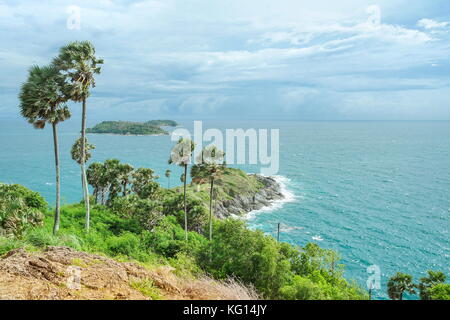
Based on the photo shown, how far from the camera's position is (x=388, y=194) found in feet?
234

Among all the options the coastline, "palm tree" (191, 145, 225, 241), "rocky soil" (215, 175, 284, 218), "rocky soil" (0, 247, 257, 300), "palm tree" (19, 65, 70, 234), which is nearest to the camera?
"rocky soil" (0, 247, 257, 300)

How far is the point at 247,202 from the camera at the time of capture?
224 ft

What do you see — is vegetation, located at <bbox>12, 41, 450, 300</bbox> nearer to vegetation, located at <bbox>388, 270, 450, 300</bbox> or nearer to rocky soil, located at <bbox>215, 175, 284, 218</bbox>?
vegetation, located at <bbox>388, 270, 450, 300</bbox>

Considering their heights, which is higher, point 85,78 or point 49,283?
point 85,78

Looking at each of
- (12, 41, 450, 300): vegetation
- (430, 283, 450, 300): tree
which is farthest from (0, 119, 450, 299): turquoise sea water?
(12, 41, 450, 300): vegetation

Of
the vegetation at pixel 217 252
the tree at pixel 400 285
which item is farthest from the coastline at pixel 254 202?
the vegetation at pixel 217 252

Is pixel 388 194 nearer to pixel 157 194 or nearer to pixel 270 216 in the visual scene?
pixel 270 216

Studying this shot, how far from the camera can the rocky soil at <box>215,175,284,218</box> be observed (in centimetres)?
6318

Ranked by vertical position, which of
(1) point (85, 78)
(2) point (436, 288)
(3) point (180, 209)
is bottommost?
(2) point (436, 288)

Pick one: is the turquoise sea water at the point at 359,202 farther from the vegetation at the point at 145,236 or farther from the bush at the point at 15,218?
the bush at the point at 15,218

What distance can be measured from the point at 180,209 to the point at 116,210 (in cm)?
883

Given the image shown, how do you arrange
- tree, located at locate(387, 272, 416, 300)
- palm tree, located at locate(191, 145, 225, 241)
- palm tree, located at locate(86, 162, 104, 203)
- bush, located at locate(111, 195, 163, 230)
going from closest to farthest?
tree, located at locate(387, 272, 416, 300), bush, located at locate(111, 195, 163, 230), palm tree, located at locate(191, 145, 225, 241), palm tree, located at locate(86, 162, 104, 203)
